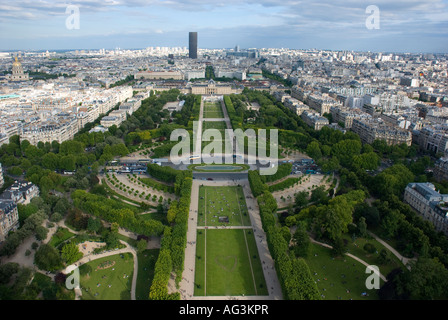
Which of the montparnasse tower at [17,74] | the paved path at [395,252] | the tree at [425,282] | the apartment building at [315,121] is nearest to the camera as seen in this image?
the tree at [425,282]

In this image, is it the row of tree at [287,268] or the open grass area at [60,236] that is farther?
the open grass area at [60,236]

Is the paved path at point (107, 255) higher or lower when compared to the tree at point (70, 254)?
lower

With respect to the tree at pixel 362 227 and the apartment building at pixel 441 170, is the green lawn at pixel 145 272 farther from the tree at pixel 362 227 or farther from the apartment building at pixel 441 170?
the apartment building at pixel 441 170

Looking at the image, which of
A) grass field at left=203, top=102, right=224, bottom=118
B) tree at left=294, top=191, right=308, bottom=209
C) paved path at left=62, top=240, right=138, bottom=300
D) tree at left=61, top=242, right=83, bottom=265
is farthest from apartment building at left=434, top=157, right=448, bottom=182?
grass field at left=203, top=102, right=224, bottom=118

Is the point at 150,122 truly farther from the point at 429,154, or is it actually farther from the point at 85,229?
the point at 429,154

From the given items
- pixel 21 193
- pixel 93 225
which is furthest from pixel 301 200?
pixel 21 193

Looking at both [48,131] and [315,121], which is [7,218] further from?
[315,121]

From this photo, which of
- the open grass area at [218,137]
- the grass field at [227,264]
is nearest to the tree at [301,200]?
the grass field at [227,264]

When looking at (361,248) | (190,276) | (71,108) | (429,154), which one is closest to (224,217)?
(190,276)
